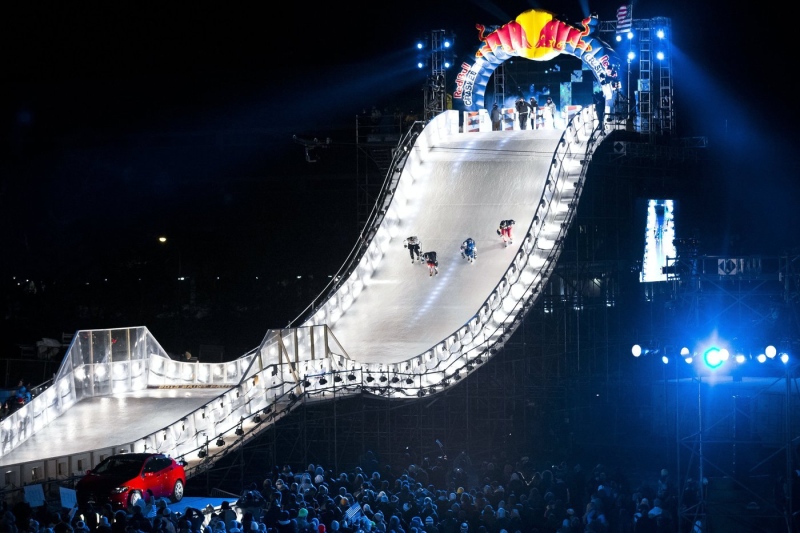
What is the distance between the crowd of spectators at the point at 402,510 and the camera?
14.9m

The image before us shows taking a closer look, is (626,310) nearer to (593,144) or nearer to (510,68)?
(593,144)

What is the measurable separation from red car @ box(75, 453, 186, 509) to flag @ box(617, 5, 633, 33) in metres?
19.8

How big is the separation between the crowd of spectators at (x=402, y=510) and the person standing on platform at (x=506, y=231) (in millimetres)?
10101

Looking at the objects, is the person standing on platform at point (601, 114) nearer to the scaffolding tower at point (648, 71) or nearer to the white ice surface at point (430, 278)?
the scaffolding tower at point (648, 71)

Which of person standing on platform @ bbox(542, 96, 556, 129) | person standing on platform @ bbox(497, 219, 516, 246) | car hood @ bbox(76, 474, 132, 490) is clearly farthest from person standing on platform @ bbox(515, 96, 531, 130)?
car hood @ bbox(76, 474, 132, 490)

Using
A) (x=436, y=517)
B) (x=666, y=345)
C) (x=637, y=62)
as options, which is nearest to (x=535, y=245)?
(x=666, y=345)

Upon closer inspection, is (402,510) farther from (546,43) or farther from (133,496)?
(546,43)

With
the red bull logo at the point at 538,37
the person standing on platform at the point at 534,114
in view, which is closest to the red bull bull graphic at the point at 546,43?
the red bull logo at the point at 538,37

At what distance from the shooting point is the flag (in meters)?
34.1

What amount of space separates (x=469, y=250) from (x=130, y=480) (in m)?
13.0

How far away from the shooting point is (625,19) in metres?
34.2

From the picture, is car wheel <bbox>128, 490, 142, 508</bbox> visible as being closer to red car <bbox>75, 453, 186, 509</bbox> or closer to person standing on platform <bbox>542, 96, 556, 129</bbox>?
red car <bbox>75, 453, 186, 509</bbox>

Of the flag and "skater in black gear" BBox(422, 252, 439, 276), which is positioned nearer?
"skater in black gear" BBox(422, 252, 439, 276)

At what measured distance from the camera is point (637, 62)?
1403 inches
